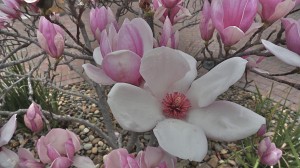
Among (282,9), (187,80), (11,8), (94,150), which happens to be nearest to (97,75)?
(187,80)

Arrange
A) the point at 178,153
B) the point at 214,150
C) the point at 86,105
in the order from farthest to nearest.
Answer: the point at 86,105
the point at 214,150
the point at 178,153

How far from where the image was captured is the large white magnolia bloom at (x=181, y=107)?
0.51 meters

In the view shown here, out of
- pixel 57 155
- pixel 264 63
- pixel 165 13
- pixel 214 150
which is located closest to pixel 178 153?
pixel 57 155

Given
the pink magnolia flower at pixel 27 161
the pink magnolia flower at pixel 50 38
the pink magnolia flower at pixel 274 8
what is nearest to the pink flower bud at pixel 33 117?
the pink magnolia flower at pixel 27 161

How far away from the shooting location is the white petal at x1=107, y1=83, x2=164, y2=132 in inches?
20.0

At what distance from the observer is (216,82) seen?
0.55 meters

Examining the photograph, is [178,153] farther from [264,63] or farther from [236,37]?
[264,63]

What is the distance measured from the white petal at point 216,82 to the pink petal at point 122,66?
12 centimetres

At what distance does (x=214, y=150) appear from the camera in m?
1.97

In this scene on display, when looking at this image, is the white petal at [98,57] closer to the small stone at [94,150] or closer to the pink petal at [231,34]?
the pink petal at [231,34]

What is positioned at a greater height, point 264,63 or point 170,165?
point 170,165

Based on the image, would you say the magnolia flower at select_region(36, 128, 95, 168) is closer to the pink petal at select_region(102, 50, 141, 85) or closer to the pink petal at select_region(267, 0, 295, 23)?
the pink petal at select_region(102, 50, 141, 85)

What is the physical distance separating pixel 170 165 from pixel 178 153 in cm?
11

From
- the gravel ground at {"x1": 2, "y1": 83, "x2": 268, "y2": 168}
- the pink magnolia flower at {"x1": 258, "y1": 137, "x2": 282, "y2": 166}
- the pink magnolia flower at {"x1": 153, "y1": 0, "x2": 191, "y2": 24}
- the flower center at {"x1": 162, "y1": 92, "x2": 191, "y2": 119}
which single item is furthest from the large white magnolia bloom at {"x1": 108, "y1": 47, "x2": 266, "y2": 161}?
the gravel ground at {"x1": 2, "y1": 83, "x2": 268, "y2": 168}
